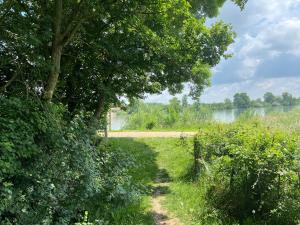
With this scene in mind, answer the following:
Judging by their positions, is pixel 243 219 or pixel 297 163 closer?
pixel 297 163

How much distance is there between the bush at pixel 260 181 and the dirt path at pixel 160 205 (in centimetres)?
80

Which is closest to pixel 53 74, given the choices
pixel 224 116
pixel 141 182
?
pixel 141 182

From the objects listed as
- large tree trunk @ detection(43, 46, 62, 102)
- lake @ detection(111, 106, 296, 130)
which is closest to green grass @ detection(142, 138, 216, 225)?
large tree trunk @ detection(43, 46, 62, 102)

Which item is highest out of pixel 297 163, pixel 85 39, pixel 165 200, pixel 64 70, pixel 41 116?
pixel 85 39

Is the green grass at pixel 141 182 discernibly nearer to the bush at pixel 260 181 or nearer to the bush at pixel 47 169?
the bush at pixel 47 169

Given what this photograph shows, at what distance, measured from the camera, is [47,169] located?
4805 mm

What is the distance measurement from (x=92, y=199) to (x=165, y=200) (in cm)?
234

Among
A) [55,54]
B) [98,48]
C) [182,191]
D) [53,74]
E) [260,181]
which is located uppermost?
[98,48]

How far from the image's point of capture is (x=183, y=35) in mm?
9805

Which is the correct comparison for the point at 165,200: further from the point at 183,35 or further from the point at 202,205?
the point at 183,35

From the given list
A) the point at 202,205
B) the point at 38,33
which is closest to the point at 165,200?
the point at 202,205

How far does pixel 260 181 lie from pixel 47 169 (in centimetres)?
320

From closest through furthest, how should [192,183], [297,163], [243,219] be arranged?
[297,163], [243,219], [192,183]

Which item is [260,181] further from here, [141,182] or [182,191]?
[141,182]
